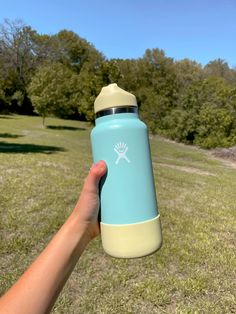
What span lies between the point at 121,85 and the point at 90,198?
40.3 meters

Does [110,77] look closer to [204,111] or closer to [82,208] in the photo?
[204,111]

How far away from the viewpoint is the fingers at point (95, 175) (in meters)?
1.68

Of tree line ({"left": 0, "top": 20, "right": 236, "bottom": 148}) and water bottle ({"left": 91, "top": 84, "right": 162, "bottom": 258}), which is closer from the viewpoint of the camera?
water bottle ({"left": 91, "top": 84, "right": 162, "bottom": 258})

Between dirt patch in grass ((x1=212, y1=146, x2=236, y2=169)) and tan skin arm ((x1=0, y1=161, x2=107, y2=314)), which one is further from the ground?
tan skin arm ((x1=0, y1=161, x2=107, y2=314))

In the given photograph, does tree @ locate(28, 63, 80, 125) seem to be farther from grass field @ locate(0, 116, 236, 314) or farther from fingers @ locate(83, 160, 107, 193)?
fingers @ locate(83, 160, 107, 193)

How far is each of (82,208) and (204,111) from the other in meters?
23.6

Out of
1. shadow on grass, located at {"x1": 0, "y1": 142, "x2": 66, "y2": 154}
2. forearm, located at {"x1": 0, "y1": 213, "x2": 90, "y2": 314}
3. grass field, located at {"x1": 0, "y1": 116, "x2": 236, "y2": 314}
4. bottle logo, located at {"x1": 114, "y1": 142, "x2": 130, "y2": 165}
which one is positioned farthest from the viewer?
shadow on grass, located at {"x1": 0, "y1": 142, "x2": 66, "y2": 154}

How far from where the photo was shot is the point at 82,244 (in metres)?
1.69

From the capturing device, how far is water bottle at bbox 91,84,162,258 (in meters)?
1.66

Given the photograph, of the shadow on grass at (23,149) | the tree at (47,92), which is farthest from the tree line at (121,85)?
the shadow on grass at (23,149)

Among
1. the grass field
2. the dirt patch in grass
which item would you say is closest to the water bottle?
the grass field

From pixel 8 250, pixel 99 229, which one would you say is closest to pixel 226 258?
pixel 8 250

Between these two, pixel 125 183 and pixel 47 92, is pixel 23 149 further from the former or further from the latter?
pixel 47 92

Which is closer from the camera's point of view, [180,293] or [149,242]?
[149,242]
